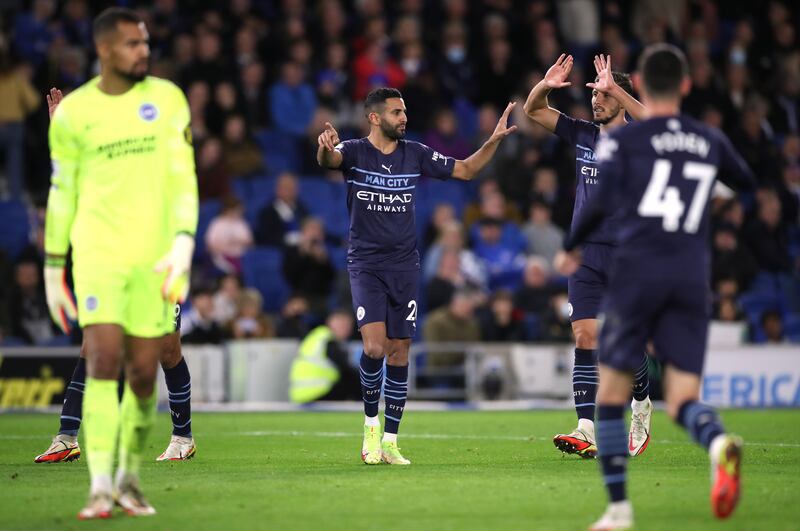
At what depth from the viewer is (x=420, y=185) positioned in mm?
22531

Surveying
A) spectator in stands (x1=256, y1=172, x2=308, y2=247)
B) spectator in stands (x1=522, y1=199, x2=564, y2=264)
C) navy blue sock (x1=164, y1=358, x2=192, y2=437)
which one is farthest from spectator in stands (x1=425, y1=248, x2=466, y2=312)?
navy blue sock (x1=164, y1=358, x2=192, y2=437)

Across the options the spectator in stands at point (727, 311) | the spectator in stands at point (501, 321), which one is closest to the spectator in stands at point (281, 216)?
the spectator in stands at point (501, 321)

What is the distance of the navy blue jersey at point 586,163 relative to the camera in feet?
34.8

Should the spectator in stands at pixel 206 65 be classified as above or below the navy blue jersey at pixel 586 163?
above

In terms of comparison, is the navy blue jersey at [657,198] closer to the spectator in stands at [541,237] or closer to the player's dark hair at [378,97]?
the player's dark hair at [378,97]

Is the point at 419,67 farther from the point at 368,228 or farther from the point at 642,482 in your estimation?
the point at 642,482

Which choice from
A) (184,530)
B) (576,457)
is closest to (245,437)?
(576,457)

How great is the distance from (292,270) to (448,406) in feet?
10.3

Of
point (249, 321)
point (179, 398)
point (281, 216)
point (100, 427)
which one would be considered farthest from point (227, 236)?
point (100, 427)

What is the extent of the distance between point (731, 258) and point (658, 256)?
15.1 metres

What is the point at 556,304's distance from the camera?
64.8 feet

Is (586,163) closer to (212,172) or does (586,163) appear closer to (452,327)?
(452,327)

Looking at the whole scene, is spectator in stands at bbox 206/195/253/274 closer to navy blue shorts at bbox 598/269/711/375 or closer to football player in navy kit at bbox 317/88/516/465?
football player in navy kit at bbox 317/88/516/465

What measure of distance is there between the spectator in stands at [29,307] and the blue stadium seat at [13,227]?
46.0 inches
